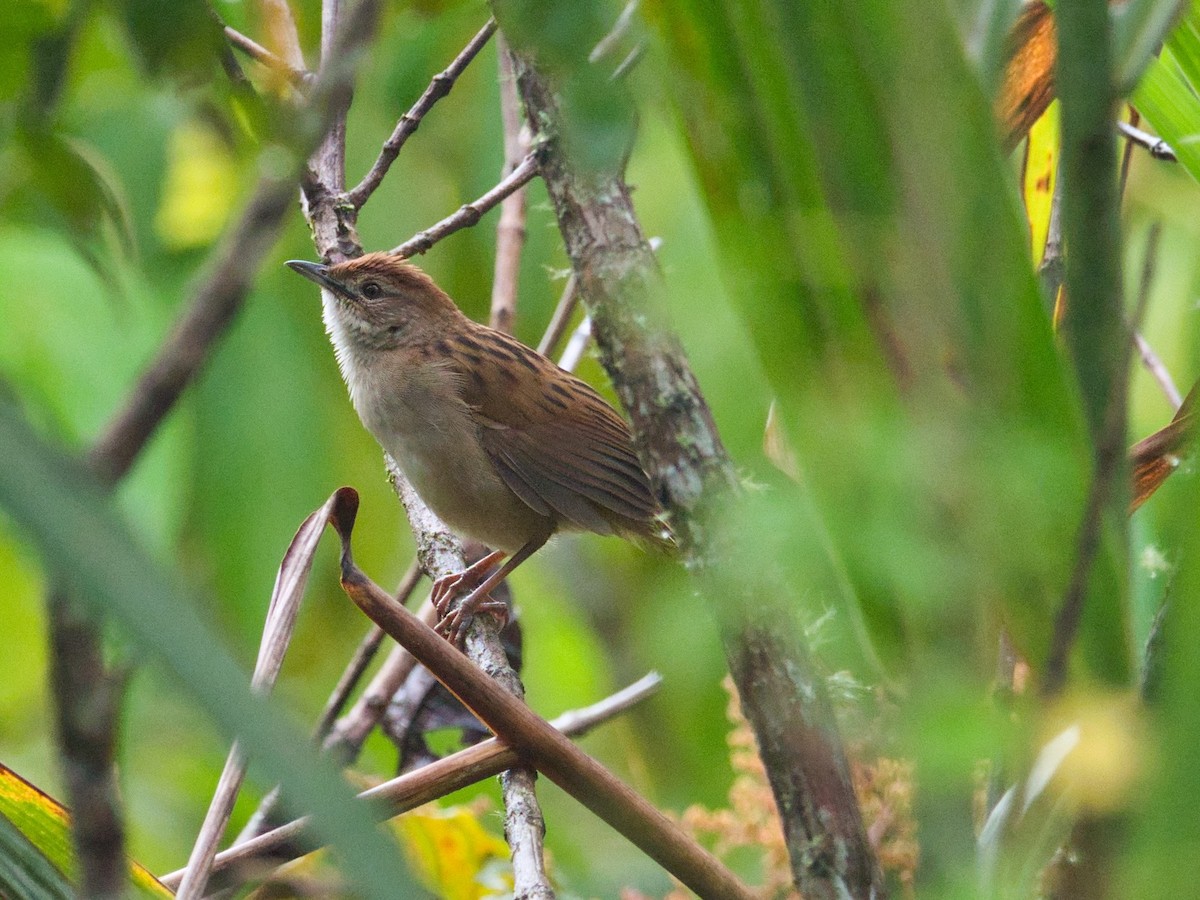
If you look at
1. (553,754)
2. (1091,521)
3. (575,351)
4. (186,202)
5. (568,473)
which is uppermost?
(186,202)

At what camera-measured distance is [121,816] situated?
1042 millimetres

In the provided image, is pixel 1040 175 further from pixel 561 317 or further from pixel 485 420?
pixel 485 420

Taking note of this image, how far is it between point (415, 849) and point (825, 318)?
6.09 ft

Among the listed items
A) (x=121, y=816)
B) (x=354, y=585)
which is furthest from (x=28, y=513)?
(x=354, y=585)

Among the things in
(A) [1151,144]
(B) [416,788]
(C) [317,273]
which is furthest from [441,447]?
(A) [1151,144]

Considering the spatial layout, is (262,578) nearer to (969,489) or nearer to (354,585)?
(354,585)

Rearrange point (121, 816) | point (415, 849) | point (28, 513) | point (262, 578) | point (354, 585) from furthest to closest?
point (262, 578) → point (415, 849) → point (354, 585) → point (121, 816) → point (28, 513)

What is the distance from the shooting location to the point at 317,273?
3791 mm

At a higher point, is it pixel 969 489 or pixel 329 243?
pixel 329 243

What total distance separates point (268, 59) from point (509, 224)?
4.60ft

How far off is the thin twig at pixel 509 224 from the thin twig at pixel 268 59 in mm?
754

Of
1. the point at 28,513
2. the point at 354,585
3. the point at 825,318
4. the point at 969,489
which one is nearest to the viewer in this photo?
the point at 28,513

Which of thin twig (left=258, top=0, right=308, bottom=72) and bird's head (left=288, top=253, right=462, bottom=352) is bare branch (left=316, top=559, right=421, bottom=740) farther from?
thin twig (left=258, top=0, right=308, bottom=72)

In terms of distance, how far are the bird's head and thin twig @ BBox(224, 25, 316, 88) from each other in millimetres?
781
